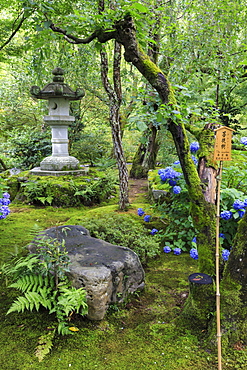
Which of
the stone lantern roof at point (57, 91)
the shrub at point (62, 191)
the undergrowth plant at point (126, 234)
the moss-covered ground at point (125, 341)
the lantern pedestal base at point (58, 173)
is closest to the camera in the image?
the moss-covered ground at point (125, 341)

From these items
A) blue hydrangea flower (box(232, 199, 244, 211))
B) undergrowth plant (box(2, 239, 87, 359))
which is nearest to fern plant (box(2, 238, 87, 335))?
undergrowth plant (box(2, 239, 87, 359))

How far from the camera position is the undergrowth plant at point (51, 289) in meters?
2.18

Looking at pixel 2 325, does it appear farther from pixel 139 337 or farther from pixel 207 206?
pixel 207 206

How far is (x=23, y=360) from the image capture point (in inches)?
76.6

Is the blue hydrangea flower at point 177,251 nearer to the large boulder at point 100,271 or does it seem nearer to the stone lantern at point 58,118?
the large boulder at point 100,271

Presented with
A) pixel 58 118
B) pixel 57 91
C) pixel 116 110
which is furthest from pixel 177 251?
pixel 57 91

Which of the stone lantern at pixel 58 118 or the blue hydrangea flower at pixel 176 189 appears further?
the stone lantern at pixel 58 118

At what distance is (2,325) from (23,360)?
1.71 feet

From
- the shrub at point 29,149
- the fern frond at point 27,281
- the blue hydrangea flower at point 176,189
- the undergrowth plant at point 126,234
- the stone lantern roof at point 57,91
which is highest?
the stone lantern roof at point 57,91

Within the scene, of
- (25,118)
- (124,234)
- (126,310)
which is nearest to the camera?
(126,310)

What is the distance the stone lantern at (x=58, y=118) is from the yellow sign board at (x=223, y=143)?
5851 millimetres

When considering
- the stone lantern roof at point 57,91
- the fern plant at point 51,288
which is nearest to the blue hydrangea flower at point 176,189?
the fern plant at point 51,288

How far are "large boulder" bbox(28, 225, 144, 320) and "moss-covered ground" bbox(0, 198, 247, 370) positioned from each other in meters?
0.13

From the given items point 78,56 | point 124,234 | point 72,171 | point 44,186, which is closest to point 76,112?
point 78,56
